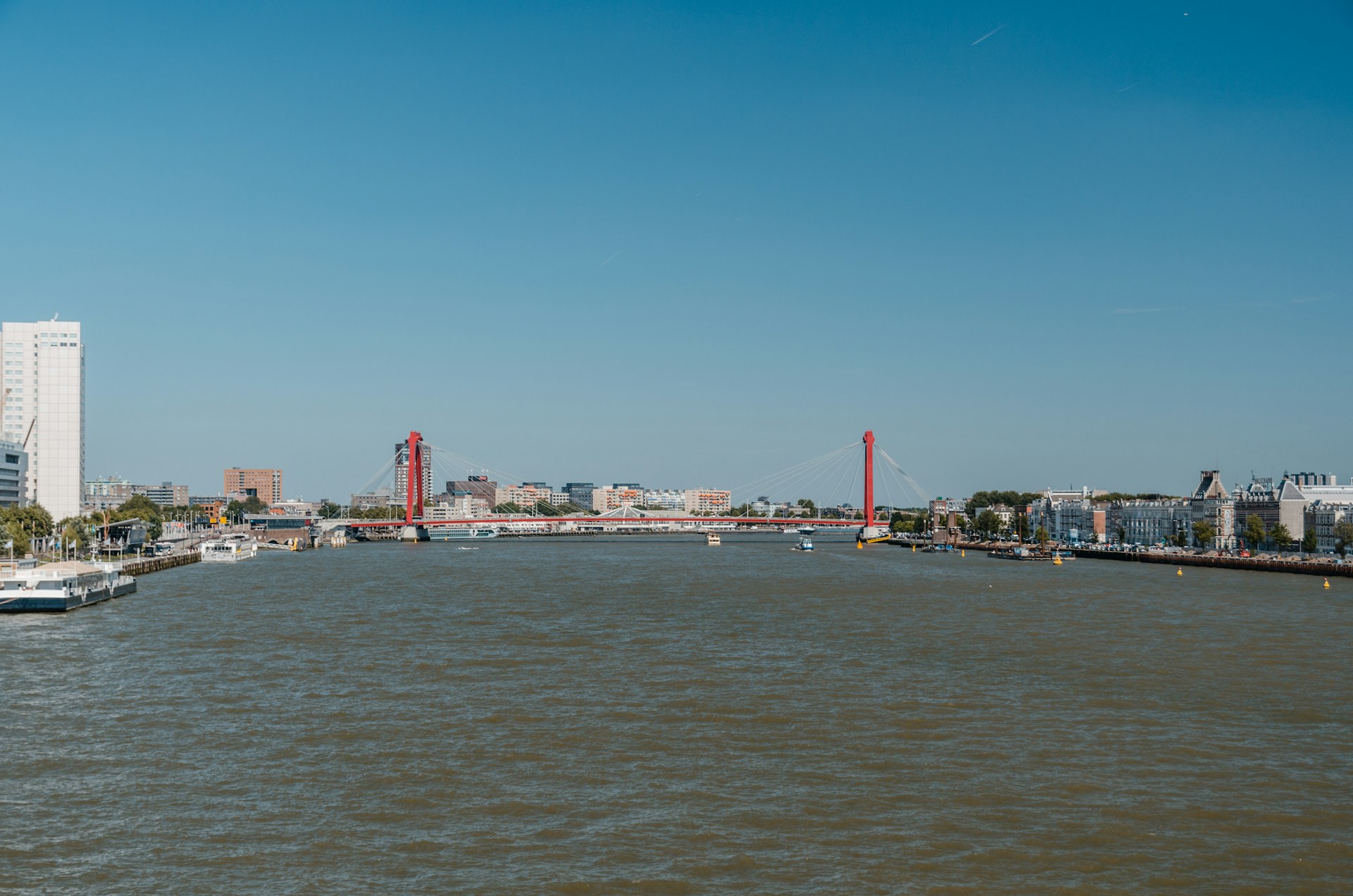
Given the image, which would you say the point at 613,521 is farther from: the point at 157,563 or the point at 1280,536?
the point at 1280,536

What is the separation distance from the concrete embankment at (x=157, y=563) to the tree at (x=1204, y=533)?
79.0 meters

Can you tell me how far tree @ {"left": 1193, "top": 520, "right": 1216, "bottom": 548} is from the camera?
89.1 metres

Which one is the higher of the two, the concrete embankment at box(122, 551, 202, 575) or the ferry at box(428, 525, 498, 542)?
the concrete embankment at box(122, 551, 202, 575)

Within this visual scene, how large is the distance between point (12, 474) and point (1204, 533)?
10133 cm

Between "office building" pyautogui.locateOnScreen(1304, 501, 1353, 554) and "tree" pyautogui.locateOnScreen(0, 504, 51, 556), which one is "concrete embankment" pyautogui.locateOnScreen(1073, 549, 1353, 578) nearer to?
"office building" pyautogui.locateOnScreen(1304, 501, 1353, 554)

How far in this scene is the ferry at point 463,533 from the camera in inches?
5512

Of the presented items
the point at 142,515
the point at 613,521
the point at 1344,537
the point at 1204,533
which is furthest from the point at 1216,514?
the point at 142,515

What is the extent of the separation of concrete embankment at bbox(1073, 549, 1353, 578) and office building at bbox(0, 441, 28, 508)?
87.3m

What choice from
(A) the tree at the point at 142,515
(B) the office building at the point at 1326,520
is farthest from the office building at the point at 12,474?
(B) the office building at the point at 1326,520

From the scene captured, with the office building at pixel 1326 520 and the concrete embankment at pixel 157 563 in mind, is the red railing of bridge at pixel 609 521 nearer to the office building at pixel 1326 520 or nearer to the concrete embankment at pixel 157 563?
the concrete embankment at pixel 157 563

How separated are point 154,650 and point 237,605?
11439mm

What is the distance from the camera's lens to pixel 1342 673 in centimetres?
2077

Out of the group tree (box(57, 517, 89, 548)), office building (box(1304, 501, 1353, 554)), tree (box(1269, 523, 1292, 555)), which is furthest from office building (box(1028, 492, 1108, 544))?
tree (box(57, 517, 89, 548))

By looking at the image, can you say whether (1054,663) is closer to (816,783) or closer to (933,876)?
(816,783)
